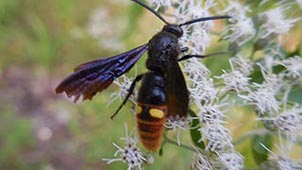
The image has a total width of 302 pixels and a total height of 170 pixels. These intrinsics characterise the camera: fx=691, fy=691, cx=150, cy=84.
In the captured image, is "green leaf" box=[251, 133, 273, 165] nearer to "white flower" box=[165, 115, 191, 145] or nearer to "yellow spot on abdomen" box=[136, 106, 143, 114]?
"white flower" box=[165, 115, 191, 145]

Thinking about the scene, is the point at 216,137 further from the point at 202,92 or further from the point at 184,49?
the point at 184,49

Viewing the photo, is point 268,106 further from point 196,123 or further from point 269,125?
point 196,123

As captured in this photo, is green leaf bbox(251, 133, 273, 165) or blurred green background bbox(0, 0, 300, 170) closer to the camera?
green leaf bbox(251, 133, 273, 165)

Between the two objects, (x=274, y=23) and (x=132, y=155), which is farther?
(x=274, y=23)

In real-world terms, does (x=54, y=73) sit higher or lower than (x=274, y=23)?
higher

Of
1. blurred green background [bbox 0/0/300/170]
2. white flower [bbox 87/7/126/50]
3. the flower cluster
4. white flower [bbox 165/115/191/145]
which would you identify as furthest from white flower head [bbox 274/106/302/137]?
white flower [bbox 87/7/126/50]

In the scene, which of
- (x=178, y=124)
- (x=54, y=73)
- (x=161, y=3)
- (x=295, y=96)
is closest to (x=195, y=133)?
(x=178, y=124)
